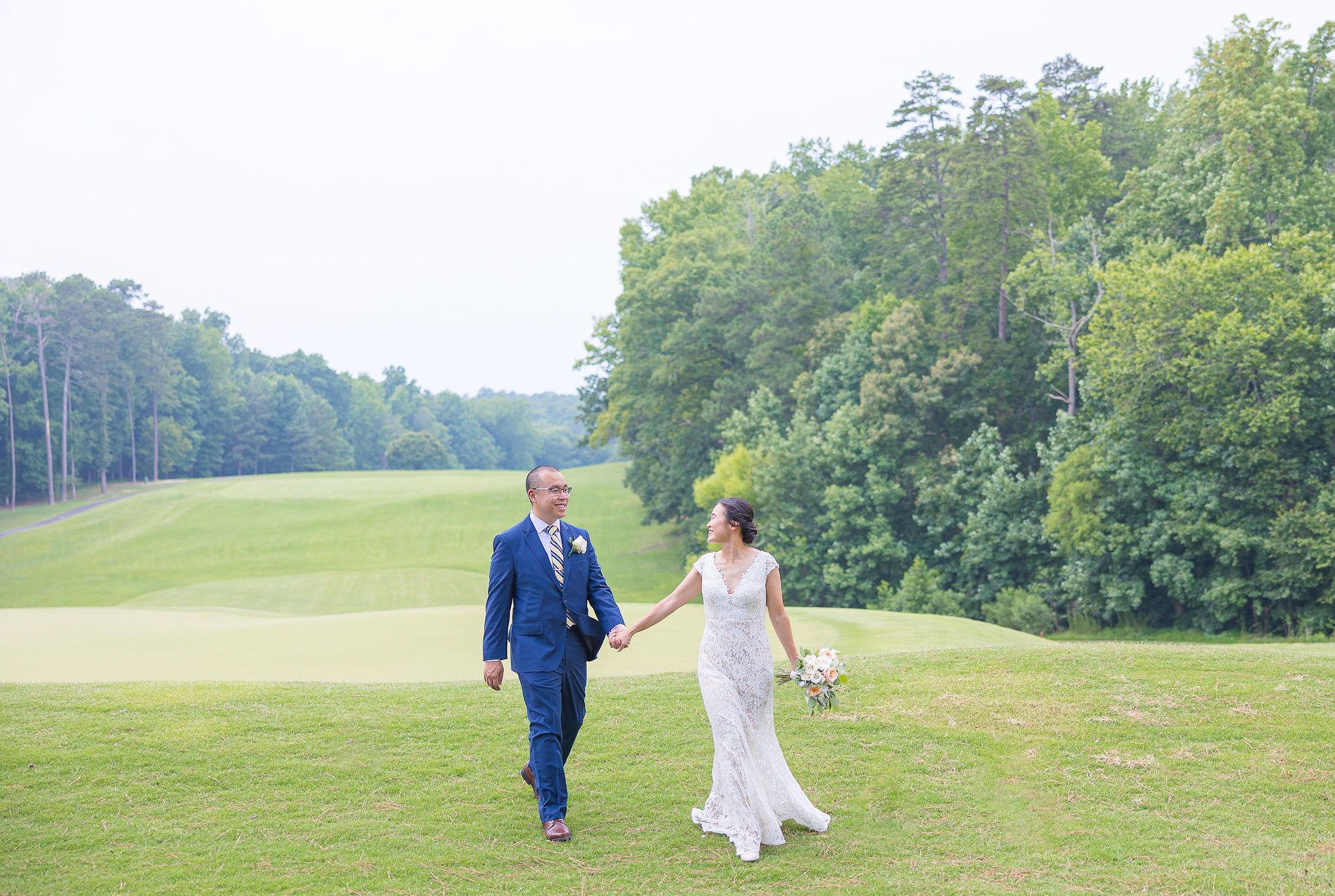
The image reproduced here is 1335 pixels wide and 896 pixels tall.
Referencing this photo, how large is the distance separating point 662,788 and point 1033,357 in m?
33.5

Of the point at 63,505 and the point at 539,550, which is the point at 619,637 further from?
the point at 63,505

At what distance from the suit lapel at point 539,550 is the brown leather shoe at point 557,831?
162 cm

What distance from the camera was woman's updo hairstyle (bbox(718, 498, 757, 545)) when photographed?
22.4 feet

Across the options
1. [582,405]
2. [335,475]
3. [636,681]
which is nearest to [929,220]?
[582,405]

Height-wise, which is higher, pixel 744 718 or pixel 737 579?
pixel 737 579

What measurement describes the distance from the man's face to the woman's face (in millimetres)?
1070

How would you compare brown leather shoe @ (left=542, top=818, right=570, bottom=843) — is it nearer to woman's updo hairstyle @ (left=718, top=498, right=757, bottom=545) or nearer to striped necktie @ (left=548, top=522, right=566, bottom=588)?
Result: striped necktie @ (left=548, top=522, right=566, bottom=588)

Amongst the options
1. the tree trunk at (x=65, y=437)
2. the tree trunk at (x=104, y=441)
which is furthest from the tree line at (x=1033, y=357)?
the tree trunk at (x=104, y=441)

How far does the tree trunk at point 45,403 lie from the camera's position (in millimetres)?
65562

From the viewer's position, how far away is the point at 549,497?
7.12 m

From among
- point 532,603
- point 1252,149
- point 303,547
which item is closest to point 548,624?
point 532,603

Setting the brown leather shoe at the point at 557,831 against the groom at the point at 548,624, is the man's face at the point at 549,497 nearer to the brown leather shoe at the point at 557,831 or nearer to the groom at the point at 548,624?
the groom at the point at 548,624

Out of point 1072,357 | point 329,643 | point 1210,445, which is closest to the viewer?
point 329,643

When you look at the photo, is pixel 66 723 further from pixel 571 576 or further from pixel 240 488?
pixel 240 488
